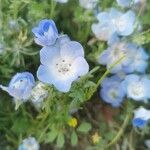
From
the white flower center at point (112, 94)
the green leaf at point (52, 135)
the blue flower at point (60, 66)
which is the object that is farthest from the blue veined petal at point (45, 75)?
the white flower center at point (112, 94)

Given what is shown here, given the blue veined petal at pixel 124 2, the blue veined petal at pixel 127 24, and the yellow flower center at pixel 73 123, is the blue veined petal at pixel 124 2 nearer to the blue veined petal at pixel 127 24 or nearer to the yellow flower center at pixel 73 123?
the blue veined petal at pixel 127 24

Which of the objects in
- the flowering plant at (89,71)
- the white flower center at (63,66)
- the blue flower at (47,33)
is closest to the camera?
the blue flower at (47,33)

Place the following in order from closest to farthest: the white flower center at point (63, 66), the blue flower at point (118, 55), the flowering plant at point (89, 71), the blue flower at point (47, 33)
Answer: the blue flower at point (47, 33), the white flower center at point (63, 66), the flowering plant at point (89, 71), the blue flower at point (118, 55)

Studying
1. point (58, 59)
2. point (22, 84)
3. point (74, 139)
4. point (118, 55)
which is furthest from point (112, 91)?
point (22, 84)

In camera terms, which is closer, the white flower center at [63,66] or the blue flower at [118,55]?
the white flower center at [63,66]

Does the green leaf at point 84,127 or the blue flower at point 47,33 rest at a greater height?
the blue flower at point 47,33

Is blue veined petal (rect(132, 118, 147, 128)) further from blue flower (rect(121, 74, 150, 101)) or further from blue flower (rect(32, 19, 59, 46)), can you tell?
blue flower (rect(32, 19, 59, 46))

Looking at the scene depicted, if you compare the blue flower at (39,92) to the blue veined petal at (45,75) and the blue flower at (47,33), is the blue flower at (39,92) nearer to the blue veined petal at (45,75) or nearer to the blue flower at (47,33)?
the blue veined petal at (45,75)

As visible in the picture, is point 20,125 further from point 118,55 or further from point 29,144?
point 118,55

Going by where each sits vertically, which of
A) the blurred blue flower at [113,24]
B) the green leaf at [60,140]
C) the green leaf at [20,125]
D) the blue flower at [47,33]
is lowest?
the green leaf at [20,125]

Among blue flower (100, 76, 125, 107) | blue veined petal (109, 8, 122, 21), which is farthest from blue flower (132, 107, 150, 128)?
blue veined petal (109, 8, 122, 21)
